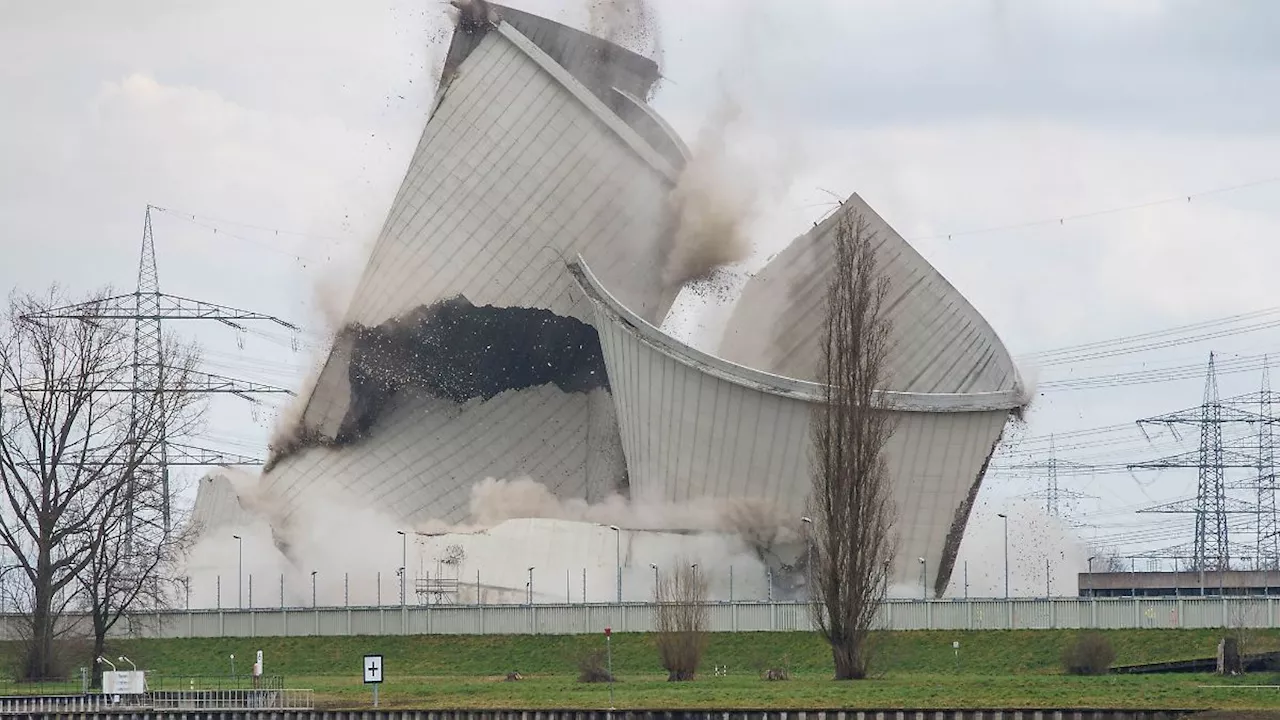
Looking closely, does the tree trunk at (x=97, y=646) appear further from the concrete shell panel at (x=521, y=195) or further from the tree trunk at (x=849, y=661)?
the concrete shell panel at (x=521, y=195)

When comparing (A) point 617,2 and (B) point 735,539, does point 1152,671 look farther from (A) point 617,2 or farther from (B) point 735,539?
(A) point 617,2

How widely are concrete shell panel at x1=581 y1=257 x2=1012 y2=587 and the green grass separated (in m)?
11.3

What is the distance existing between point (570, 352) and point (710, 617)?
22.1 meters

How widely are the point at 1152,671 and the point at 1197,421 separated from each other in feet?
138

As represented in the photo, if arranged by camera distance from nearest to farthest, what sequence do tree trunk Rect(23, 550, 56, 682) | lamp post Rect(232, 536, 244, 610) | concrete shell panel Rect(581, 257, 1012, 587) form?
tree trunk Rect(23, 550, 56, 682) → concrete shell panel Rect(581, 257, 1012, 587) → lamp post Rect(232, 536, 244, 610)

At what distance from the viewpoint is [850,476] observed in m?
53.8

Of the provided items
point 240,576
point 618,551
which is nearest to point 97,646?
point 618,551

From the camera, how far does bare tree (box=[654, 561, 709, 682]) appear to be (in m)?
54.0

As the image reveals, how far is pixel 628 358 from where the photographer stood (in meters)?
77.8

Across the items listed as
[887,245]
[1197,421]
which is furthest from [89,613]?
[1197,421]

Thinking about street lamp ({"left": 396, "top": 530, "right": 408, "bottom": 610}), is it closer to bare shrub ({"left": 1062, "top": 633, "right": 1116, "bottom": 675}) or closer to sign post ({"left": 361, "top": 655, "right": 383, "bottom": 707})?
sign post ({"left": 361, "top": 655, "right": 383, "bottom": 707})

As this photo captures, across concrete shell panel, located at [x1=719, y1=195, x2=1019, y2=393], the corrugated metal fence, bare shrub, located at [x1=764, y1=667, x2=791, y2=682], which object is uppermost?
concrete shell panel, located at [x1=719, y1=195, x2=1019, y2=393]

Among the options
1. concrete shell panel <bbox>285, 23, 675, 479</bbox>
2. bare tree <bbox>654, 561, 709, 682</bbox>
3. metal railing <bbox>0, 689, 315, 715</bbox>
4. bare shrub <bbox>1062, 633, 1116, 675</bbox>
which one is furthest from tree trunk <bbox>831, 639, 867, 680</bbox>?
concrete shell panel <bbox>285, 23, 675, 479</bbox>

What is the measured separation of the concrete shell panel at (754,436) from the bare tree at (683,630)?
14.1 metres
